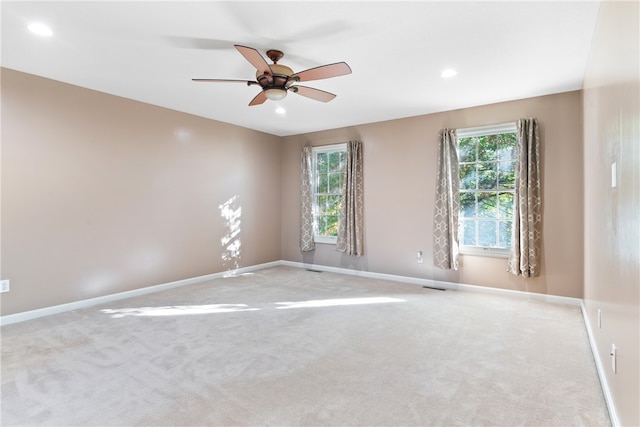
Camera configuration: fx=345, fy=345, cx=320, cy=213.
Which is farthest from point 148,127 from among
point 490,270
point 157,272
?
point 490,270

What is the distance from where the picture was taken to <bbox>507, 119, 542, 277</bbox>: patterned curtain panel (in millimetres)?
4203

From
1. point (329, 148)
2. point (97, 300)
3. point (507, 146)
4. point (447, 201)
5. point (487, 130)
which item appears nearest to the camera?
point (97, 300)

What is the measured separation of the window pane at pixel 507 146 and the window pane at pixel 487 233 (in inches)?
34.9

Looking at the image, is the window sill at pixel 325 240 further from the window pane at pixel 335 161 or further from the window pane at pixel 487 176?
the window pane at pixel 487 176

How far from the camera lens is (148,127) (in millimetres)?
4594

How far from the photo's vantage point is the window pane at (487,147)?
15.3 ft

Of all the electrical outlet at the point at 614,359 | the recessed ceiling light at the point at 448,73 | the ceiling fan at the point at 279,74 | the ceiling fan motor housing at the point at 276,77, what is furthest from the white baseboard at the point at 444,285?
the ceiling fan motor housing at the point at 276,77

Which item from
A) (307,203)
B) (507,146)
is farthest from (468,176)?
(307,203)

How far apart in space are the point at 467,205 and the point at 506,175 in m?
0.63

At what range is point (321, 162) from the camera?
6422 millimetres

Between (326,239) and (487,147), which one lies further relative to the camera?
(326,239)

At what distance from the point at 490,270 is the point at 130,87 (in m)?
5.01

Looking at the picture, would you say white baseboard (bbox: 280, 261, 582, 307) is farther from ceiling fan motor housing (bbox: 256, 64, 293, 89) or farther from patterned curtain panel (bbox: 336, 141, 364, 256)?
ceiling fan motor housing (bbox: 256, 64, 293, 89)

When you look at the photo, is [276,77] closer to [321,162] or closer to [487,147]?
[487,147]
